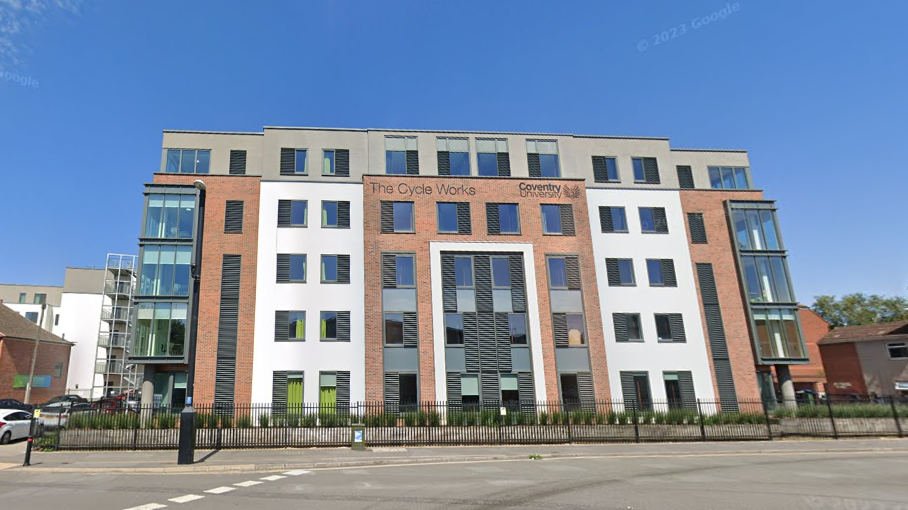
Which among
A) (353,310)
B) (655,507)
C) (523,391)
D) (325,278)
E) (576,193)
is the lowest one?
(655,507)

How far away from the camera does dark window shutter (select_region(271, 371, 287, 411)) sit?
88.5 feet

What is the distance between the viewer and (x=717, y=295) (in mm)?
31750

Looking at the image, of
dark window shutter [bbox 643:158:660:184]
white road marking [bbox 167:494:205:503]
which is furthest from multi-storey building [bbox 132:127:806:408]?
white road marking [bbox 167:494:205:503]

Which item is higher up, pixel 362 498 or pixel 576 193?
pixel 576 193

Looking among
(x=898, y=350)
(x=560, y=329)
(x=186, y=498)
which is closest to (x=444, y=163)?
(x=560, y=329)

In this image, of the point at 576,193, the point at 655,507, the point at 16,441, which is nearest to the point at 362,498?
the point at 655,507

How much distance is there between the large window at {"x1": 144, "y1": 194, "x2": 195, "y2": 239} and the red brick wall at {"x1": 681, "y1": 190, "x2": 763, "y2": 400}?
103 feet

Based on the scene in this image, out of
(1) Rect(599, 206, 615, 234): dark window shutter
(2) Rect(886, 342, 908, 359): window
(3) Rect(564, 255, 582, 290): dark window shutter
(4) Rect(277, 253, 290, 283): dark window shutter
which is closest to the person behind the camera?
(4) Rect(277, 253, 290, 283): dark window shutter

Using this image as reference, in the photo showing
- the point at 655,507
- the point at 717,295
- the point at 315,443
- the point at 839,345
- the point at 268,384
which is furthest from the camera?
the point at 839,345

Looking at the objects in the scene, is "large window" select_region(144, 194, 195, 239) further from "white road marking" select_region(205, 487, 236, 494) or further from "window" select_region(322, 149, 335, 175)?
"white road marking" select_region(205, 487, 236, 494)

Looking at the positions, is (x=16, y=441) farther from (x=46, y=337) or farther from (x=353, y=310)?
(x=46, y=337)

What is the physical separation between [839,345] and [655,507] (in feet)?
150

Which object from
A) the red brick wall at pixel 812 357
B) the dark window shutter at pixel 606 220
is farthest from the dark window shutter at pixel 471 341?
the red brick wall at pixel 812 357

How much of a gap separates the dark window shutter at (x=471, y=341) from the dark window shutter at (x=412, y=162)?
9.79 metres
